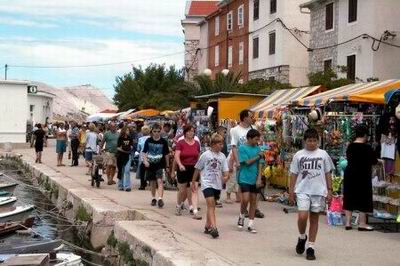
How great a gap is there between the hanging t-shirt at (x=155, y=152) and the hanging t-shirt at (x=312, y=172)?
226 inches

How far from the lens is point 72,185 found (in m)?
18.7

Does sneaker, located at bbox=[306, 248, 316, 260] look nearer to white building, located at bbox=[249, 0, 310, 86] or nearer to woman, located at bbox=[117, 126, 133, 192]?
woman, located at bbox=[117, 126, 133, 192]

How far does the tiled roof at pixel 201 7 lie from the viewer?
64.4m

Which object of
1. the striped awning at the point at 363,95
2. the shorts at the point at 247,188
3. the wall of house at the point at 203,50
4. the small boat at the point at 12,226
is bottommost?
the small boat at the point at 12,226

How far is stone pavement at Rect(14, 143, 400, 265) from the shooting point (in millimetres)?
8797

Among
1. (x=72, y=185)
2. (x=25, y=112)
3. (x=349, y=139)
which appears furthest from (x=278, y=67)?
(x=349, y=139)

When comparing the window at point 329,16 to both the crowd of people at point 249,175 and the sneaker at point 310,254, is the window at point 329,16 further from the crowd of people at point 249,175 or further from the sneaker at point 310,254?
the sneaker at point 310,254

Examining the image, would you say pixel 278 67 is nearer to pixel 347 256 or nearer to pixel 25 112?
pixel 25 112

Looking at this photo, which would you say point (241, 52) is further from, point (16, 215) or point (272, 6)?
point (16, 215)

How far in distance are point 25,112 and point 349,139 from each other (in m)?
30.8

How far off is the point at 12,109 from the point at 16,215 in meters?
26.7

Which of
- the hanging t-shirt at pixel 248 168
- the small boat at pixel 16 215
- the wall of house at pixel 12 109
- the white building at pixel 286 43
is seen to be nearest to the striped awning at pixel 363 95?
the hanging t-shirt at pixel 248 168

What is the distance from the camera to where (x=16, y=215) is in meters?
15.1

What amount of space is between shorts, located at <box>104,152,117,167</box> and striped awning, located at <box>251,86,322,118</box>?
4.58 metres
